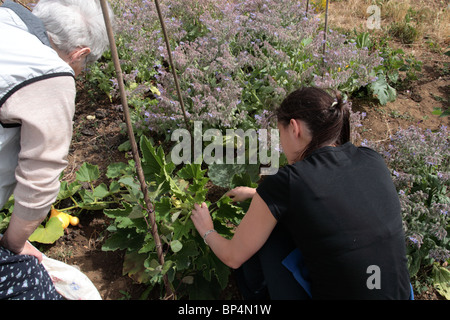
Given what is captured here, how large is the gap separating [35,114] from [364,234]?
126 centimetres

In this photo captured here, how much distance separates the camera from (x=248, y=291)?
1.89 meters

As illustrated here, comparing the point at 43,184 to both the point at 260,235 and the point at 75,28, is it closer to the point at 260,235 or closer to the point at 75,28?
the point at 75,28

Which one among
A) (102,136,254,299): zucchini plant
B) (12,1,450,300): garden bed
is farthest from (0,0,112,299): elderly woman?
(12,1,450,300): garden bed

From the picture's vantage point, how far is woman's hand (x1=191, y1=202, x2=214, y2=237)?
189 cm

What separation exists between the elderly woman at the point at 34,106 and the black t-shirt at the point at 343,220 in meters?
0.82

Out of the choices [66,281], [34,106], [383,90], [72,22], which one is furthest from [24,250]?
[383,90]

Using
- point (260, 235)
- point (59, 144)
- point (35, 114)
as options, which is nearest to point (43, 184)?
point (59, 144)

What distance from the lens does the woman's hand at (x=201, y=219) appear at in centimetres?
189

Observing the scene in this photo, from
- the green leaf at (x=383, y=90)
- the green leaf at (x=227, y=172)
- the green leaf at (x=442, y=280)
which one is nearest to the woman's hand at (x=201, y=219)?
the green leaf at (x=227, y=172)

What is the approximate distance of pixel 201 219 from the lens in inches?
75.5

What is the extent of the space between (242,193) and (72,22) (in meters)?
1.14

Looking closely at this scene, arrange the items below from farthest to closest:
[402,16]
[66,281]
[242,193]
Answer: [402,16] < [242,193] < [66,281]

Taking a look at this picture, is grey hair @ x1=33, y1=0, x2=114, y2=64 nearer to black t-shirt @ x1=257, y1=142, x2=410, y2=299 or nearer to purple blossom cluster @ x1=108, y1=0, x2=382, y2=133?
black t-shirt @ x1=257, y1=142, x2=410, y2=299

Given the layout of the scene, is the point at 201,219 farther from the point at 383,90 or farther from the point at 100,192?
the point at 383,90
